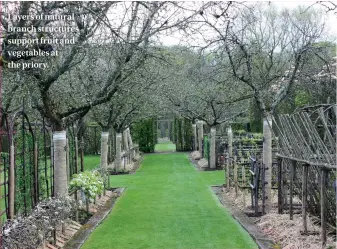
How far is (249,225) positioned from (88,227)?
265 centimetres

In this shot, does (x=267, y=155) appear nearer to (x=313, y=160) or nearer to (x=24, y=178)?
(x=313, y=160)

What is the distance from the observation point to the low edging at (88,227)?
608 centimetres

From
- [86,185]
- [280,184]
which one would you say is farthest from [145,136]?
[280,184]

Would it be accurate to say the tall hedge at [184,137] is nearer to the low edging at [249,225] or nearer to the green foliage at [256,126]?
the green foliage at [256,126]

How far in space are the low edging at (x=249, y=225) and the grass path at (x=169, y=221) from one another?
0.10 meters

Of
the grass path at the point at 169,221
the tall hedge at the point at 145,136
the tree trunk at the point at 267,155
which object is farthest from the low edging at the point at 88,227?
the tall hedge at the point at 145,136

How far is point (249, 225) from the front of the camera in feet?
23.2

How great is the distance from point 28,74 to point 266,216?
178 inches

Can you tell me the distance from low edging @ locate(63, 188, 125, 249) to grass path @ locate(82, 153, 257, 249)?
0.11 meters

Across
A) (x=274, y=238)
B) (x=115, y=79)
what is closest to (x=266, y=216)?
(x=274, y=238)

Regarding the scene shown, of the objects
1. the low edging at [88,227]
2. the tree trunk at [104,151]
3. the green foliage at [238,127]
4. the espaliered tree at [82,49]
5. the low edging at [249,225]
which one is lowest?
the low edging at [88,227]

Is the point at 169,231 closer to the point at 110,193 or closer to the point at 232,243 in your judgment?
the point at 232,243

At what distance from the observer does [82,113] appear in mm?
8055

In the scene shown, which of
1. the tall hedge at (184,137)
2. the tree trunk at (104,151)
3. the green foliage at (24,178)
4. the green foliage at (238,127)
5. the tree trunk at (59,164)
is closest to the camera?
the green foliage at (24,178)
